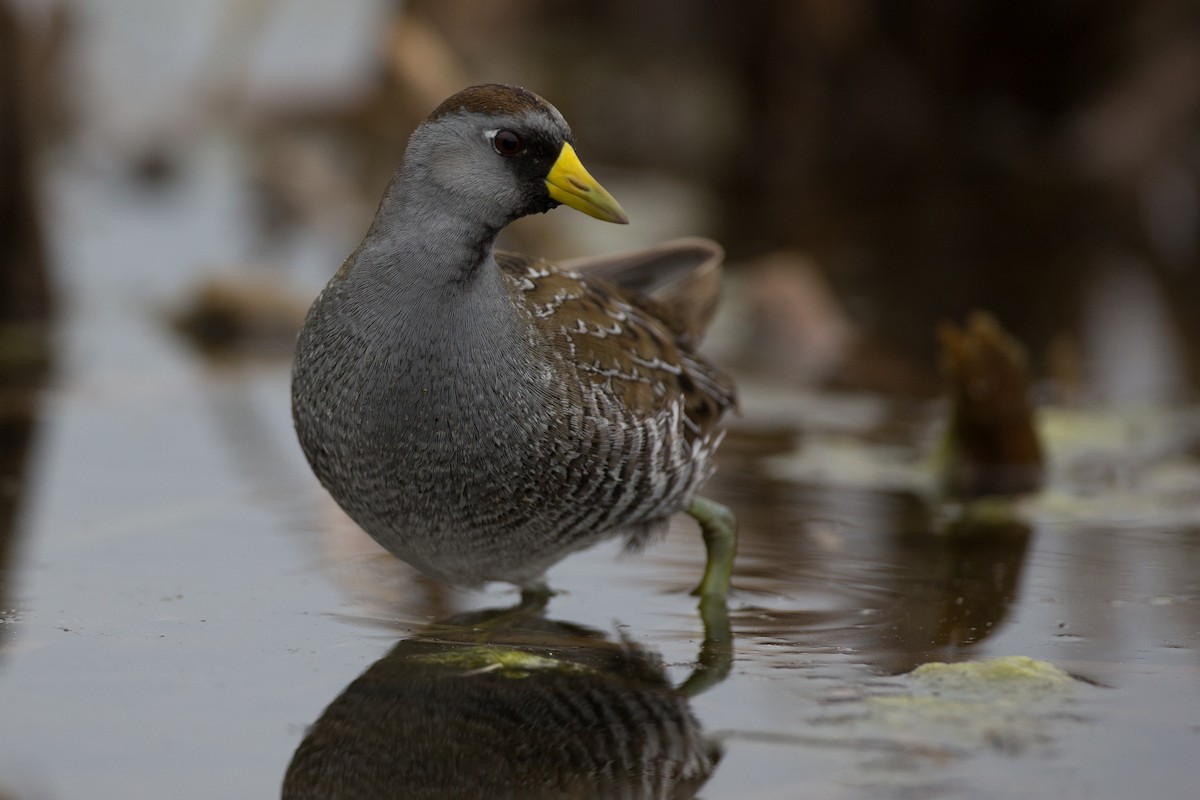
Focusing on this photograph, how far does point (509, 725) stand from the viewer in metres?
4.03

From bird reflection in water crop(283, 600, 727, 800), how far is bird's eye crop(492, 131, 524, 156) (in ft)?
4.39

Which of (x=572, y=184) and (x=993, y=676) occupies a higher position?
(x=572, y=184)

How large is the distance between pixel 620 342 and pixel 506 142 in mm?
887

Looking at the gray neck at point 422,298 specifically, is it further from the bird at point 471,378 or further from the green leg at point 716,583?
the green leg at point 716,583

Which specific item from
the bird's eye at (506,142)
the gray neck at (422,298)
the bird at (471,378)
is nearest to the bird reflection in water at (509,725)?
the bird at (471,378)

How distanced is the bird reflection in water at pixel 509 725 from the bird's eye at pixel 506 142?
1.34 metres

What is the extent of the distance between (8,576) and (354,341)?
1.52m

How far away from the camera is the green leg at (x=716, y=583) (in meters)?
4.59

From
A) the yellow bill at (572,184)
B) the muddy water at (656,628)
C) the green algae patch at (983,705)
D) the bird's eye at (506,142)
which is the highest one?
the bird's eye at (506,142)

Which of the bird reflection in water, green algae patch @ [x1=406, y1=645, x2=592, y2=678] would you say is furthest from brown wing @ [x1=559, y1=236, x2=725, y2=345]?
green algae patch @ [x1=406, y1=645, x2=592, y2=678]

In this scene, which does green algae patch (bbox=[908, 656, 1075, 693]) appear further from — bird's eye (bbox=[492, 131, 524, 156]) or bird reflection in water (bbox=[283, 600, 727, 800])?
bird's eye (bbox=[492, 131, 524, 156])

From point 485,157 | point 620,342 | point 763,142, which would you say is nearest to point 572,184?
point 485,157

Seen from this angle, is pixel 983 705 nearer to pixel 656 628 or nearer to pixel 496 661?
pixel 656 628

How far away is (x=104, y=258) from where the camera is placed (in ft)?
37.6
